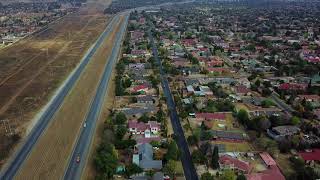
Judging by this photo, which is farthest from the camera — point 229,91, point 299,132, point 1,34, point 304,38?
point 1,34

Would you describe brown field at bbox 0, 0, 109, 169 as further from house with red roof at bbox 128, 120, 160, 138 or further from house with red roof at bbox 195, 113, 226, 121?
house with red roof at bbox 195, 113, 226, 121

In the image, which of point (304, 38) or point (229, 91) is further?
point (304, 38)

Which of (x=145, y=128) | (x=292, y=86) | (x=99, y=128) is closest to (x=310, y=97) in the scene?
(x=292, y=86)

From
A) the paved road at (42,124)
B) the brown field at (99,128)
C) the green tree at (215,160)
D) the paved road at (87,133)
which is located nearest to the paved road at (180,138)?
the green tree at (215,160)

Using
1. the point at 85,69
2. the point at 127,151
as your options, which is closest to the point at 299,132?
the point at 127,151

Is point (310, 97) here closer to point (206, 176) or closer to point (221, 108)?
point (221, 108)

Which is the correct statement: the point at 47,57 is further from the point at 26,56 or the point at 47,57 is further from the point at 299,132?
the point at 299,132
